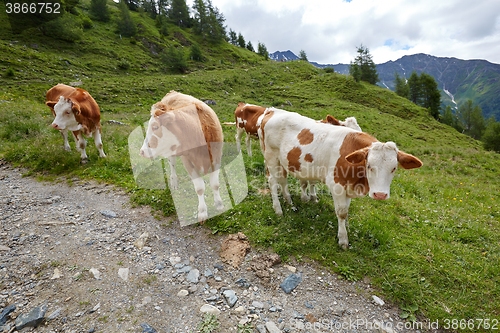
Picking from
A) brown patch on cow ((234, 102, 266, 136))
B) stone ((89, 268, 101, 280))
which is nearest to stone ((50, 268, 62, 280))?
stone ((89, 268, 101, 280))

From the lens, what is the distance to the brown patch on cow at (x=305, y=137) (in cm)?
557

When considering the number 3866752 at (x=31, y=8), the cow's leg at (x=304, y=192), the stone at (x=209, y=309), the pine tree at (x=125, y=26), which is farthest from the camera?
the pine tree at (x=125, y=26)

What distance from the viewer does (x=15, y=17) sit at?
112ft

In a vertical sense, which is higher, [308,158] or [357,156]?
[357,156]

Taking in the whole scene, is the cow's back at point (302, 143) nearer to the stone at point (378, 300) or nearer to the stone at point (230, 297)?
the stone at point (378, 300)

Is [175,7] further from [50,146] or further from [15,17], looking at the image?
[50,146]

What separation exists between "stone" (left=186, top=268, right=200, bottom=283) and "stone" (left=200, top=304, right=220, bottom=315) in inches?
21.8

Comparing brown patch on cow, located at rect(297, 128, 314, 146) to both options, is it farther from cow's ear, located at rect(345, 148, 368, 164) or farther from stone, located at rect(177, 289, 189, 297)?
stone, located at rect(177, 289, 189, 297)

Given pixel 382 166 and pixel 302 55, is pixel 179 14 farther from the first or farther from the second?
pixel 382 166

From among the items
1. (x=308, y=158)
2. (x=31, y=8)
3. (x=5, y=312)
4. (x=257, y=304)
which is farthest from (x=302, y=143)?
(x=31, y=8)

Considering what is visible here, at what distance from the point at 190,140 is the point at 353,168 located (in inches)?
132

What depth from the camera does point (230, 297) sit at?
12.8 ft

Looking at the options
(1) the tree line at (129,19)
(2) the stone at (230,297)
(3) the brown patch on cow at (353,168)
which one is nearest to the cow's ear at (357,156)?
(3) the brown patch on cow at (353,168)

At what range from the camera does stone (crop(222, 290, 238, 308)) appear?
3.81m
